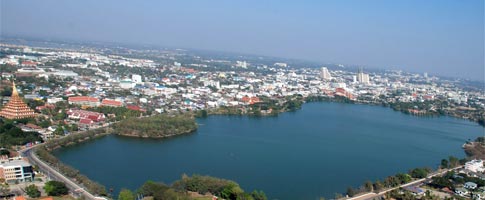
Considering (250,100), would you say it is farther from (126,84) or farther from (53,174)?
(53,174)

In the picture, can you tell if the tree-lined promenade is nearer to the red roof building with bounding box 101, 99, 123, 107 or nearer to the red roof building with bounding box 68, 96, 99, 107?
the red roof building with bounding box 101, 99, 123, 107

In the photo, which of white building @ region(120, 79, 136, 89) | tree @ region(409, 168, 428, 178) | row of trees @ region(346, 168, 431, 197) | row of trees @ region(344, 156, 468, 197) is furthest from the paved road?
white building @ region(120, 79, 136, 89)

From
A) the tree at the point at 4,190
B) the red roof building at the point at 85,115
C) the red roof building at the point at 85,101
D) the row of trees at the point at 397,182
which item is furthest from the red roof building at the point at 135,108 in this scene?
the row of trees at the point at 397,182

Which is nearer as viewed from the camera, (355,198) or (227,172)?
(355,198)

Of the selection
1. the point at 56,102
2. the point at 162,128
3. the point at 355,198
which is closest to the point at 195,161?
the point at 162,128

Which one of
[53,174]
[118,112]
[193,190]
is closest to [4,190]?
[53,174]

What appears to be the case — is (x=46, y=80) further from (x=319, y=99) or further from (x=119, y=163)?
(x=319, y=99)
